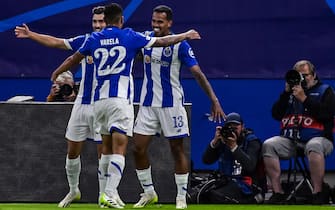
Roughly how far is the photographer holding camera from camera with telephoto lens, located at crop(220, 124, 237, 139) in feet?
1.46

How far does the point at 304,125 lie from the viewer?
13461 mm

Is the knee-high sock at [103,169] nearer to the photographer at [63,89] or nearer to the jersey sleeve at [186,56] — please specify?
the jersey sleeve at [186,56]

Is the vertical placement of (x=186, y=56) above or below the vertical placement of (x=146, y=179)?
above

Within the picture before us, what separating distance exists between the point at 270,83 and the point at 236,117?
2.81ft

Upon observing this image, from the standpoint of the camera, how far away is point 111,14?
1138cm

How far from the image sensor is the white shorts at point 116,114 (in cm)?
1138

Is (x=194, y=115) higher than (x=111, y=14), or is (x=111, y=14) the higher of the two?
(x=111, y=14)

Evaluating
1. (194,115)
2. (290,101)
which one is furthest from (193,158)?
(290,101)

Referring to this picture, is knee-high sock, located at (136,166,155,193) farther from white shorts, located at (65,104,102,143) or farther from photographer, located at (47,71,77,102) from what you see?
photographer, located at (47,71,77,102)

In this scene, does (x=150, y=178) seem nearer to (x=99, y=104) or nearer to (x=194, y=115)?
(x=99, y=104)

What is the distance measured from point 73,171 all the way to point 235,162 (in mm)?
2314

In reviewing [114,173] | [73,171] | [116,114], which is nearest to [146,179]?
[73,171]

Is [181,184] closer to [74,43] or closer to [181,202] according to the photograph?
[181,202]

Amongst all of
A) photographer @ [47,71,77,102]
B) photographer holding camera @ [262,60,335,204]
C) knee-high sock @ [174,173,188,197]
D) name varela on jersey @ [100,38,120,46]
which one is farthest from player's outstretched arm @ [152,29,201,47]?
photographer @ [47,71,77,102]
